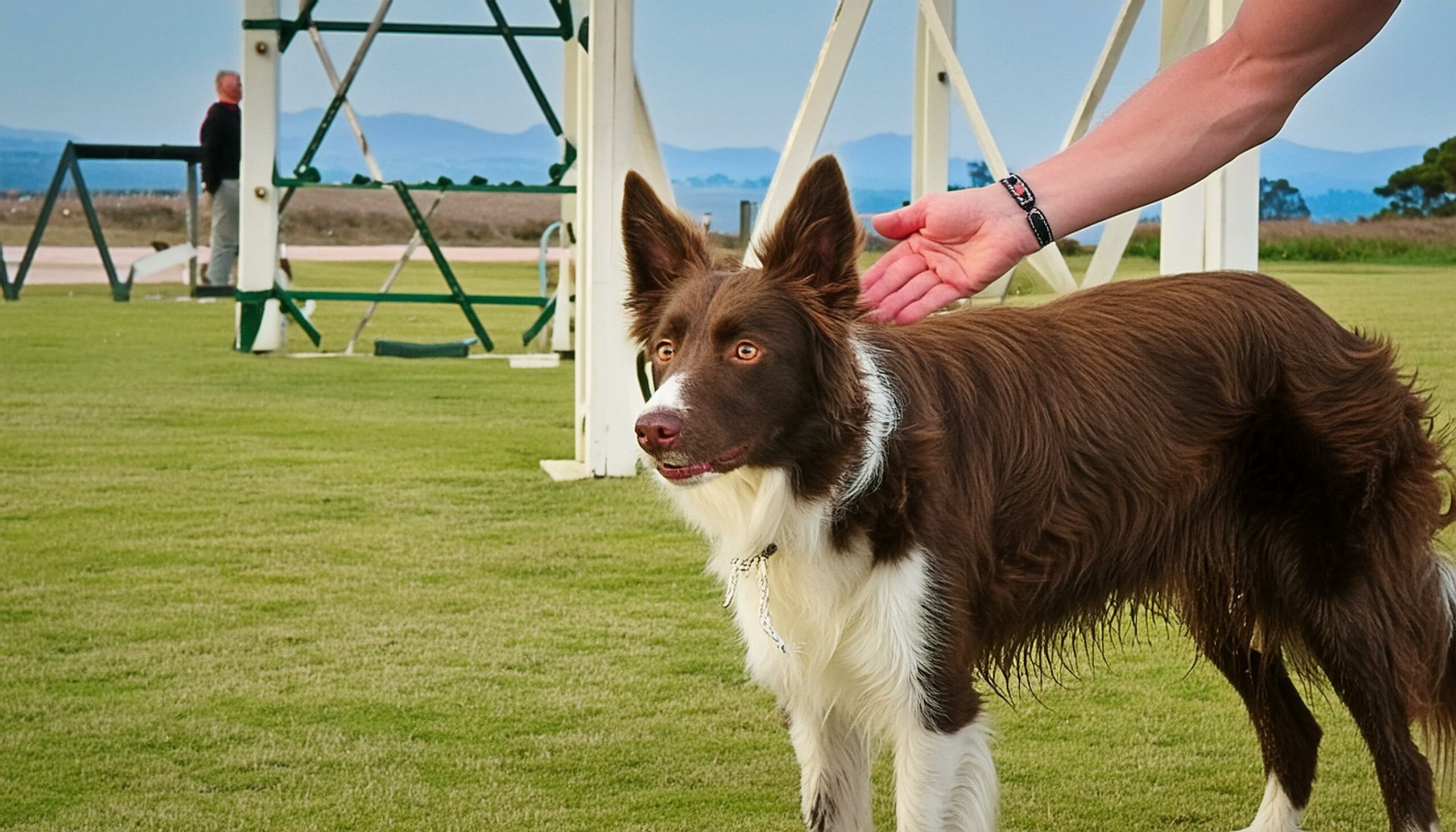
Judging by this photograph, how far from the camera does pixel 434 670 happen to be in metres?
4.53

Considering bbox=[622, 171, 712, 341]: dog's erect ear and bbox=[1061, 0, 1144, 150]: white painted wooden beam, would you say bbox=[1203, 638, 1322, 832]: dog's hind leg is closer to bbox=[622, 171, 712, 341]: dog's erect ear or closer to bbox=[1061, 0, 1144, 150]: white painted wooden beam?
bbox=[622, 171, 712, 341]: dog's erect ear

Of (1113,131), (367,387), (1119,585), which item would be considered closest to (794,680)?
(1119,585)

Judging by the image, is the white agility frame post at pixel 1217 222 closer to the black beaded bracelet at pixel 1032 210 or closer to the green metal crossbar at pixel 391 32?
the black beaded bracelet at pixel 1032 210

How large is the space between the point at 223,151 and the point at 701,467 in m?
14.1

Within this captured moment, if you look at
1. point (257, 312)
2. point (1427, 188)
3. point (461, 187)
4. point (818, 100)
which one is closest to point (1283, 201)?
point (1427, 188)

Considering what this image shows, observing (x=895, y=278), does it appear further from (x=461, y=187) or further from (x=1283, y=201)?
(x=461, y=187)

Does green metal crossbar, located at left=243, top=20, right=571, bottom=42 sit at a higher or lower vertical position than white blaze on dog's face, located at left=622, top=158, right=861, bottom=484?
higher

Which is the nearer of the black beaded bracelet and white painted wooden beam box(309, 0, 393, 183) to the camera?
the black beaded bracelet

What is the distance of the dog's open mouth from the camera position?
8.93 ft

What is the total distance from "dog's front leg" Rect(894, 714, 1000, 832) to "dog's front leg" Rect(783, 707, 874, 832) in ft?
0.88

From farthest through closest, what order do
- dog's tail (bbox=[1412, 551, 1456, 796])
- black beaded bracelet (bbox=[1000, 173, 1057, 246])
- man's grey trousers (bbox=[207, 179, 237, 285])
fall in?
man's grey trousers (bbox=[207, 179, 237, 285]) < dog's tail (bbox=[1412, 551, 1456, 796]) < black beaded bracelet (bbox=[1000, 173, 1057, 246])

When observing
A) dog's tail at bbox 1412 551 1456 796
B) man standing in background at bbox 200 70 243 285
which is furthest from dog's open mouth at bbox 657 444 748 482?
man standing in background at bbox 200 70 243 285

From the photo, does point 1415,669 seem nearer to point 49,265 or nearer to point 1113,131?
point 1113,131

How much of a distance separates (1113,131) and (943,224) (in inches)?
14.2
